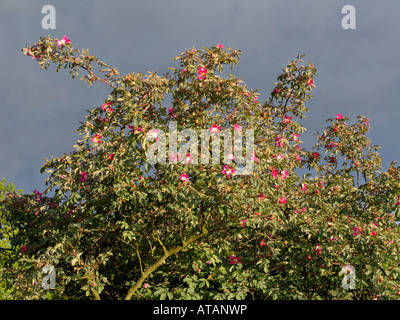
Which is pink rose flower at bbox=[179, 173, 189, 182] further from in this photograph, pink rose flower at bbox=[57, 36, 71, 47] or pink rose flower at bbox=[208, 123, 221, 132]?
pink rose flower at bbox=[57, 36, 71, 47]

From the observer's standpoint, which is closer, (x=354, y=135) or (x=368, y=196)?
(x=368, y=196)

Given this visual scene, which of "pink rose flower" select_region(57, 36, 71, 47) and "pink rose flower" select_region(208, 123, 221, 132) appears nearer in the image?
"pink rose flower" select_region(208, 123, 221, 132)

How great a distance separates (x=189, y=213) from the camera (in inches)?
234

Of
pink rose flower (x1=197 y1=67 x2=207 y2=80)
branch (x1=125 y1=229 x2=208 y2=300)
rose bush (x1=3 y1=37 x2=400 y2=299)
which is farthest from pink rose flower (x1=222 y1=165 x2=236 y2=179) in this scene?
pink rose flower (x1=197 y1=67 x2=207 y2=80)

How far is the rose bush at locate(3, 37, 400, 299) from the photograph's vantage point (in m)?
5.98

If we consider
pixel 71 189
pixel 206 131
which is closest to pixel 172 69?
pixel 206 131

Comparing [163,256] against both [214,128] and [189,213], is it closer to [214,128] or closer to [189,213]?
[189,213]

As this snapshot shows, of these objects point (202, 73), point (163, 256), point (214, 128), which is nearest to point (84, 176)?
point (163, 256)

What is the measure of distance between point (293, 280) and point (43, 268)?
12.4ft

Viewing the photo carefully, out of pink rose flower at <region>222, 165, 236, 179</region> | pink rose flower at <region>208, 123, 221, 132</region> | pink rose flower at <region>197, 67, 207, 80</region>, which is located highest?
pink rose flower at <region>197, 67, 207, 80</region>

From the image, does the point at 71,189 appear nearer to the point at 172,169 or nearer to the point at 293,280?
the point at 172,169

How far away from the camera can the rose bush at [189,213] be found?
5984 mm

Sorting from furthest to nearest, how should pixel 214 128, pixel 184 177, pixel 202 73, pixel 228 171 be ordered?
pixel 202 73
pixel 214 128
pixel 228 171
pixel 184 177
